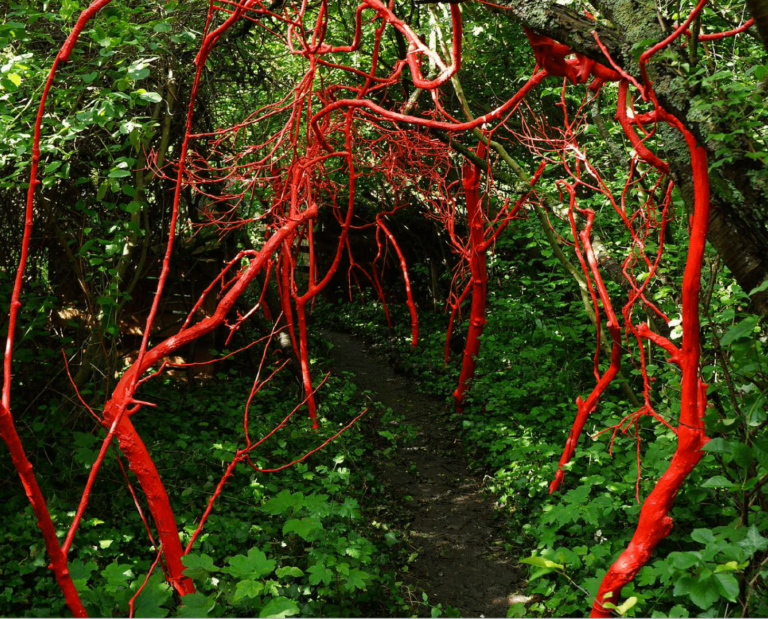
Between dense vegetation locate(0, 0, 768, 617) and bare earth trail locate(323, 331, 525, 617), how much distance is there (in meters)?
0.18

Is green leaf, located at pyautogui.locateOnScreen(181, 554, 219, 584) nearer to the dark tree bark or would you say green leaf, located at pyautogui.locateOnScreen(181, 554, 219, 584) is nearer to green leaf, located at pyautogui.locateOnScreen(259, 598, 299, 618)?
green leaf, located at pyautogui.locateOnScreen(259, 598, 299, 618)

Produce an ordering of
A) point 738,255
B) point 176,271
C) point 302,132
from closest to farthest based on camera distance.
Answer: point 738,255 < point 176,271 < point 302,132

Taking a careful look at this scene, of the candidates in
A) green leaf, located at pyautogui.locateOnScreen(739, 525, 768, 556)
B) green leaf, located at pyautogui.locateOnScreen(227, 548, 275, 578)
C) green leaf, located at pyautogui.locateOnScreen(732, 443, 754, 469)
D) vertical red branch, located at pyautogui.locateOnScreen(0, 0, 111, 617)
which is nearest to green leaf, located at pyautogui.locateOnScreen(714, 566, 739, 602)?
green leaf, located at pyautogui.locateOnScreen(739, 525, 768, 556)

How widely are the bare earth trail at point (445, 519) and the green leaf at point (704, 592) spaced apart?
177 cm

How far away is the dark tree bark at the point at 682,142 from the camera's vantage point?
2080 mm

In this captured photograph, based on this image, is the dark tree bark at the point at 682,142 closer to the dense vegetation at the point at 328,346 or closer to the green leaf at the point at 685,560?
the dense vegetation at the point at 328,346

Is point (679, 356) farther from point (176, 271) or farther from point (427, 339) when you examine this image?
point (427, 339)

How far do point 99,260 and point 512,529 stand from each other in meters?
3.54

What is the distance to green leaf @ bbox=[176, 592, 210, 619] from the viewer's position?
221 centimetres

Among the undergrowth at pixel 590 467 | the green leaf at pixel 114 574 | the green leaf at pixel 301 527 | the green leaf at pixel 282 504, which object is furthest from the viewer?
the green leaf at pixel 282 504

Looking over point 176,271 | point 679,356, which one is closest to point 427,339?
point 176,271

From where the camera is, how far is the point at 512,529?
445cm

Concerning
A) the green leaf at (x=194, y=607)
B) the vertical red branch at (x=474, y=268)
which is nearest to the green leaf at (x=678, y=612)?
the green leaf at (x=194, y=607)

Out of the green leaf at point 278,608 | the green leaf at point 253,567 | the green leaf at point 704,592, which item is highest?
the green leaf at point 704,592
